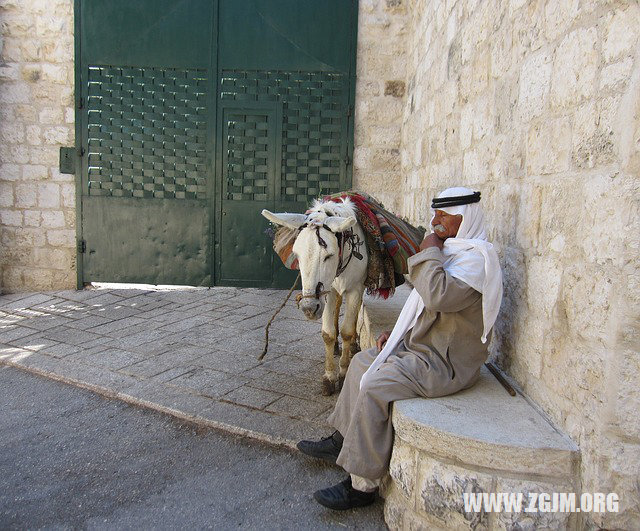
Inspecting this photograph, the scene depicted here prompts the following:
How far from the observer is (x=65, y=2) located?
672 cm

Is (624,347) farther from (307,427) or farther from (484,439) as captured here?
(307,427)

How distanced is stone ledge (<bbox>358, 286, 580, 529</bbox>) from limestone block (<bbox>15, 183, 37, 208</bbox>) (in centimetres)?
626

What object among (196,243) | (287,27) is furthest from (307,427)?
(287,27)

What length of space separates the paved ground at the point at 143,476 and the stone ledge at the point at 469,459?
38cm

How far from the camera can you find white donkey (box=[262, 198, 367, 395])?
9.99 ft

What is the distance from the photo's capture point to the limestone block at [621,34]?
5.71ft

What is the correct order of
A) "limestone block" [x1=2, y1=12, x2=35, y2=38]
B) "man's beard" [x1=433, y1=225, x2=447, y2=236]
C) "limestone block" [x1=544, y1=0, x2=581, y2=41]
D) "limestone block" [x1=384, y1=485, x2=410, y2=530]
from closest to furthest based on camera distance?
"limestone block" [x1=544, y1=0, x2=581, y2=41], "limestone block" [x1=384, y1=485, x2=410, y2=530], "man's beard" [x1=433, y1=225, x2=447, y2=236], "limestone block" [x1=2, y1=12, x2=35, y2=38]

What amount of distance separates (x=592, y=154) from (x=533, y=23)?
928 millimetres

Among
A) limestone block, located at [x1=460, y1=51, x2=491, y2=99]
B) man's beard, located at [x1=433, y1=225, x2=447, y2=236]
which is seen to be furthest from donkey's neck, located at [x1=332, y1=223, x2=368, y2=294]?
limestone block, located at [x1=460, y1=51, x2=491, y2=99]

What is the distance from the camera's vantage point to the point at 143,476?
2824 mm

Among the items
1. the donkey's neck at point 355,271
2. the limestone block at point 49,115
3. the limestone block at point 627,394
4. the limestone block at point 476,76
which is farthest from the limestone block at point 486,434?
the limestone block at point 49,115

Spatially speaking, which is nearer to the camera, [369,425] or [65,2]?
[369,425]

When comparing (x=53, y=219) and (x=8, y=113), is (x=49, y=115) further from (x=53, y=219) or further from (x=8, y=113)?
(x=53, y=219)

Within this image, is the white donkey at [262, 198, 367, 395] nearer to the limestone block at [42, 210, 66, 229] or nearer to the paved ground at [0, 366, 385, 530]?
the paved ground at [0, 366, 385, 530]
